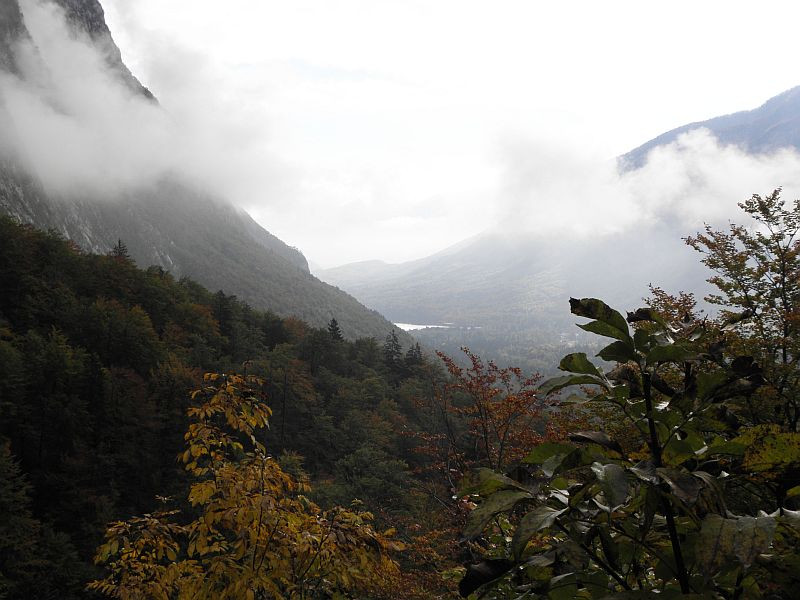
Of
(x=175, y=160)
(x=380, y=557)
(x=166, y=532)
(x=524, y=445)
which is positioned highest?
(x=175, y=160)

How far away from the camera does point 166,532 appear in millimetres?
4105

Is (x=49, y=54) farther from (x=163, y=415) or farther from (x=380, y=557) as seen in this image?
(x=380, y=557)

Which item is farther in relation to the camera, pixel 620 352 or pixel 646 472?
pixel 620 352

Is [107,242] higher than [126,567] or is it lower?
higher

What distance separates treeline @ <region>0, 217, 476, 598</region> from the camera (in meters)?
18.5

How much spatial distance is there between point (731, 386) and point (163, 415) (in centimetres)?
2808

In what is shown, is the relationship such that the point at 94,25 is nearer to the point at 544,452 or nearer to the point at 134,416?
the point at 134,416

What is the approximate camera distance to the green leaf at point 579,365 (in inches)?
41.7

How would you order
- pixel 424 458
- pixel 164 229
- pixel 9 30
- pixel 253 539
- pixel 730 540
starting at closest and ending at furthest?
pixel 730 540 < pixel 253 539 < pixel 424 458 < pixel 9 30 < pixel 164 229

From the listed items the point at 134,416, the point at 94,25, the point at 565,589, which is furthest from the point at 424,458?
the point at 94,25

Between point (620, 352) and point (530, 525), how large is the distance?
424mm

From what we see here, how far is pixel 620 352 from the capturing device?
1.01 meters

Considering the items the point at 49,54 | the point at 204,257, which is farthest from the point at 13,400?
the point at 49,54

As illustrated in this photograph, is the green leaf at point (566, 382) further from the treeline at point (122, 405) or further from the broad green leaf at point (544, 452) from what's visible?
the treeline at point (122, 405)
